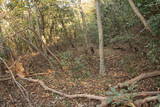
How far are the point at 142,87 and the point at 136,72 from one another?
3.60 feet

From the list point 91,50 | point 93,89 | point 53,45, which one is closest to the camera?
point 93,89

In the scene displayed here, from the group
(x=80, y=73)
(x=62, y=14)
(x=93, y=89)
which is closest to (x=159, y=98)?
(x=93, y=89)

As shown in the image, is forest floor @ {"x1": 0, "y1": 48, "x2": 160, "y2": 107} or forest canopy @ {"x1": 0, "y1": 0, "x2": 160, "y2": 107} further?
forest floor @ {"x1": 0, "y1": 48, "x2": 160, "y2": 107}

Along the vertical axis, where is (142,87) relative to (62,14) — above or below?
below

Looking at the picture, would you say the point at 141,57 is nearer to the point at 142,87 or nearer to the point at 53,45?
the point at 142,87

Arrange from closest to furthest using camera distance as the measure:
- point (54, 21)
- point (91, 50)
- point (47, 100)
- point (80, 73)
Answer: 1. point (47, 100)
2. point (80, 73)
3. point (91, 50)
4. point (54, 21)

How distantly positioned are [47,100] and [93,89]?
1.66m

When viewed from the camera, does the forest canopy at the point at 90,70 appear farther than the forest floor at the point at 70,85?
No

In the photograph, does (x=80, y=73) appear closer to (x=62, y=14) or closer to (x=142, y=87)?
(x=142, y=87)

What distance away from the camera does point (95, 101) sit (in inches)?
184

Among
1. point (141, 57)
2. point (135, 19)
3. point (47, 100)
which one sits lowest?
point (47, 100)

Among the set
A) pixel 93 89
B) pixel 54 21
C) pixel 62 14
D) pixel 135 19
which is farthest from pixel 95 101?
pixel 54 21

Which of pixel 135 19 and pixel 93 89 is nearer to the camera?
pixel 93 89

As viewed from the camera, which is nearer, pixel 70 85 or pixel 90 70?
pixel 70 85
